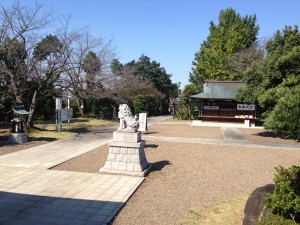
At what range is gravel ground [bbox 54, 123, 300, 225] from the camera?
239 inches

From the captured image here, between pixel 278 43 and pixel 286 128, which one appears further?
pixel 278 43

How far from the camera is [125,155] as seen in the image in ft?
29.1

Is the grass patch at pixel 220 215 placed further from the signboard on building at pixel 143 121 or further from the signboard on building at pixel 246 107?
the signboard on building at pixel 246 107

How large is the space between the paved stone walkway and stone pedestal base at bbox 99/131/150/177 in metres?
0.40

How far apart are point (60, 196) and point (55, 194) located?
0.65 ft

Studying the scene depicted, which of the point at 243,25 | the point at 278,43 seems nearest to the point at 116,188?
the point at 278,43

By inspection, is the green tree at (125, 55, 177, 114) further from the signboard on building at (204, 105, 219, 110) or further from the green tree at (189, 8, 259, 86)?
the signboard on building at (204, 105, 219, 110)

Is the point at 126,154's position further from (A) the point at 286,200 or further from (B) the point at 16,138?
(B) the point at 16,138

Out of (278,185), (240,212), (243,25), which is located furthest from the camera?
(243,25)

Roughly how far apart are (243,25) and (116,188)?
40.4 metres

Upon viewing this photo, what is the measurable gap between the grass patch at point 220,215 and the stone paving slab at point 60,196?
164 cm

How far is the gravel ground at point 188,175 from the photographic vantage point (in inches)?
239

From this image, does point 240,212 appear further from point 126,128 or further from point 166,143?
point 166,143

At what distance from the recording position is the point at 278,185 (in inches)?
178
